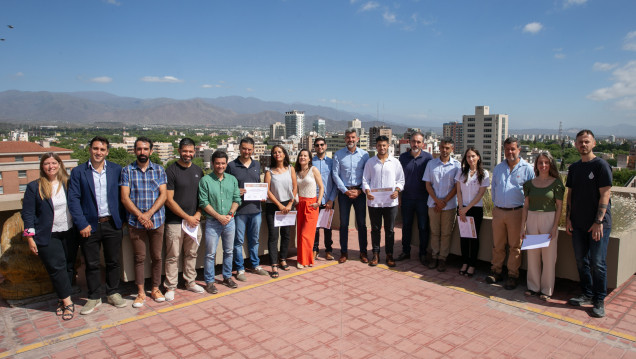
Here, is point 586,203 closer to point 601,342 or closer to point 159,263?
point 601,342

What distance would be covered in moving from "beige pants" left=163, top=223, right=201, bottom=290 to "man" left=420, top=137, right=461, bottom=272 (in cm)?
304

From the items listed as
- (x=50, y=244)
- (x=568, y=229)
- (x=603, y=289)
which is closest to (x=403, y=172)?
(x=568, y=229)

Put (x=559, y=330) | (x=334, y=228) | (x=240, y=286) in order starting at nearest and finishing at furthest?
(x=559, y=330) → (x=240, y=286) → (x=334, y=228)

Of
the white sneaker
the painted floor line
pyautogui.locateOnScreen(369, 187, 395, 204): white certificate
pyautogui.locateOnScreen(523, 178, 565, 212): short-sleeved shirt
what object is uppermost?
pyautogui.locateOnScreen(523, 178, 565, 212): short-sleeved shirt

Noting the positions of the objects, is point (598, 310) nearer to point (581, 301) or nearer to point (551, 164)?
point (581, 301)

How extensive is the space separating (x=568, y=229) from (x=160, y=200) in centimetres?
439

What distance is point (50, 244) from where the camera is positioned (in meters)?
3.80

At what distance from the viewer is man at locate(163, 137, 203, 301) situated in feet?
13.9

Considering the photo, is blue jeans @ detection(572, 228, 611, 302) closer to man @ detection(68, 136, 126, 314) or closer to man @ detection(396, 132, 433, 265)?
man @ detection(396, 132, 433, 265)

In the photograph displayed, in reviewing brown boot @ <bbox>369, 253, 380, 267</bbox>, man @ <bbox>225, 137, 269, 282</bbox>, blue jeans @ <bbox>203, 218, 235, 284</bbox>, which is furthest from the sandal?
brown boot @ <bbox>369, 253, 380, 267</bbox>

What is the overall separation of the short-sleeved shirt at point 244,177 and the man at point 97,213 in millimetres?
1294

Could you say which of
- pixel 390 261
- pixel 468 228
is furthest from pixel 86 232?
pixel 468 228

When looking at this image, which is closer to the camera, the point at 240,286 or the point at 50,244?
the point at 50,244

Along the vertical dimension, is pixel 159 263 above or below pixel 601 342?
above
